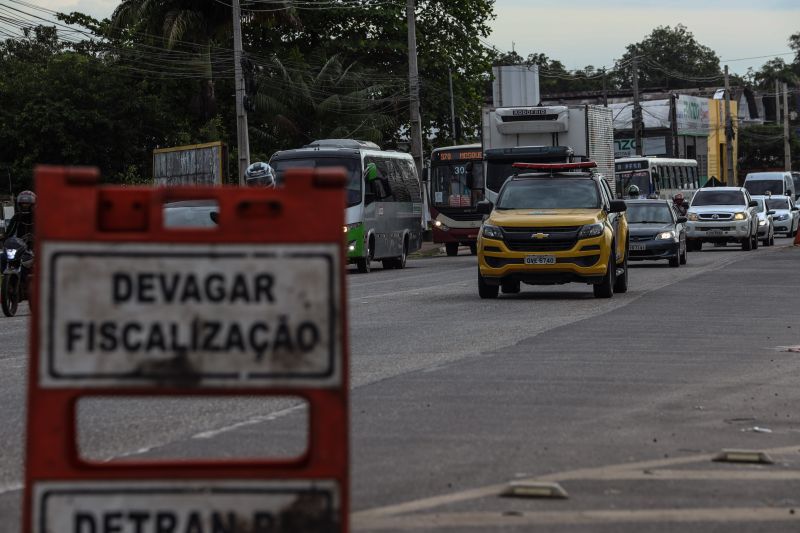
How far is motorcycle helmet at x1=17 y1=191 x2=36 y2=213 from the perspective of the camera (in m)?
20.7

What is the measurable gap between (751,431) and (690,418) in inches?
23.0

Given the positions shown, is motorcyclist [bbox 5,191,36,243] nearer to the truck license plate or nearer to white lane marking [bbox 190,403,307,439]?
the truck license plate

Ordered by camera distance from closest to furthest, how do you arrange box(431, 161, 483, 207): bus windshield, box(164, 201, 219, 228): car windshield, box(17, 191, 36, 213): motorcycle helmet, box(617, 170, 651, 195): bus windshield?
1. box(17, 191, 36, 213): motorcycle helmet
2. box(164, 201, 219, 228): car windshield
3. box(431, 161, 483, 207): bus windshield
4. box(617, 170, 651, 195): bus windshield

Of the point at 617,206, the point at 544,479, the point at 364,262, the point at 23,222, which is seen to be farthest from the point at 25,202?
the point at 364,262

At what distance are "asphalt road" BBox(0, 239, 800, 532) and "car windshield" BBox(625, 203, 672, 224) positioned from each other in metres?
16.5

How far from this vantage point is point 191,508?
421 centimetres

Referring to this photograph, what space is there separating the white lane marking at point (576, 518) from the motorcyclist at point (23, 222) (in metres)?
15.4

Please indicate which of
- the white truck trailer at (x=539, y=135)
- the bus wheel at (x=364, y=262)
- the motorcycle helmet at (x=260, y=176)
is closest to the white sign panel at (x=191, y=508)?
the motorcycle helmet at (x=260, y=176)

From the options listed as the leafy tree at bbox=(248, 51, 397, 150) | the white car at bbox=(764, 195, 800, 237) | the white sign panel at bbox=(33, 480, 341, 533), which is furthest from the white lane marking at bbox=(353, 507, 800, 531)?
the white car at bbox=(764, 195, 800, 237)

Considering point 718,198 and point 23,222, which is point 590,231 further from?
point 718,198

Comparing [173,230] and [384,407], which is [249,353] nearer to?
[173,230]

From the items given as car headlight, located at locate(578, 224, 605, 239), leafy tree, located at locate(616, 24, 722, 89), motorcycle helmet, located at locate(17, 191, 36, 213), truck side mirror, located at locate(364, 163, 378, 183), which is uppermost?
leafy tree, located at locate(616, 24, 722, 89)

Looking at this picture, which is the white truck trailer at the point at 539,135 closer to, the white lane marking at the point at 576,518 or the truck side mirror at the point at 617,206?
the truck side mirror at the point at 617,206

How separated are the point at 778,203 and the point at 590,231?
3900 cm
